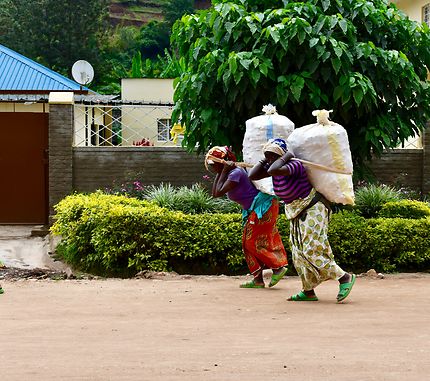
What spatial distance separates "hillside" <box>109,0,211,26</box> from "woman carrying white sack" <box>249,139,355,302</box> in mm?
63439

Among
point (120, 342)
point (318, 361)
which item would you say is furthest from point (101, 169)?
point (318, 361)

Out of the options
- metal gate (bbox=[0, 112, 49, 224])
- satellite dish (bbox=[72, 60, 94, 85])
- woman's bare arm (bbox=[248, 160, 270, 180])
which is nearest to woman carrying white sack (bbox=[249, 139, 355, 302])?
woman's bare arm (bbox=[248, 160, 270, 180])

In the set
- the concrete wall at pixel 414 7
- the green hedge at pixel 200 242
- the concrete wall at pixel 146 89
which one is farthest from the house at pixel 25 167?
the concrete wall at pixel 146 89

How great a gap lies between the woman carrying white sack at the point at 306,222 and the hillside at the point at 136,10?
63439 millimetres

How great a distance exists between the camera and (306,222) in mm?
8805

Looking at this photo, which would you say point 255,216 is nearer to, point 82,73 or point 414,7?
point 414,7

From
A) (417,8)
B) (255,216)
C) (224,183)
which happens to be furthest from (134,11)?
(255,216)

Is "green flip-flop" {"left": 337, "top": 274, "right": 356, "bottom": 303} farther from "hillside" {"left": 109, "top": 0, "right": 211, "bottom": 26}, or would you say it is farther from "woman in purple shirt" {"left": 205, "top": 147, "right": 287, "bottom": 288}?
"hillside" {"left": 109, "top": 0, "right": 211, "bottom": 26}

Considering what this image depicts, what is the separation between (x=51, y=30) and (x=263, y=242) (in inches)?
1785

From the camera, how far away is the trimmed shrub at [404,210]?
1288cm

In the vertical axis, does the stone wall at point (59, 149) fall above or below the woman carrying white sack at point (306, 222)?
above

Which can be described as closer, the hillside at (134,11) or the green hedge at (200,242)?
the green hedge at (200,242)

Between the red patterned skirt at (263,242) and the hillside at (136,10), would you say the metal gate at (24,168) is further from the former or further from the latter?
the hillside at (136,10)

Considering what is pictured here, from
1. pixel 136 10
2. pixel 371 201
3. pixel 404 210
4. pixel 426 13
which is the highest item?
pixel 136 10
